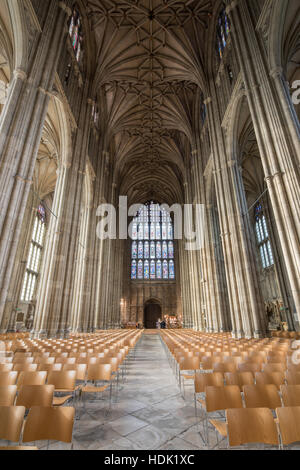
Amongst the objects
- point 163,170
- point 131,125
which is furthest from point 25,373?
point 163,170

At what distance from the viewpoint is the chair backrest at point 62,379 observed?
11.7 feet

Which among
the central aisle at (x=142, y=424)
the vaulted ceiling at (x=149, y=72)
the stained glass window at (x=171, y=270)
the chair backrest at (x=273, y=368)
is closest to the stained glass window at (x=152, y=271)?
the stained glass window at (x=171, y=270)

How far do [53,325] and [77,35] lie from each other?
18592 mm

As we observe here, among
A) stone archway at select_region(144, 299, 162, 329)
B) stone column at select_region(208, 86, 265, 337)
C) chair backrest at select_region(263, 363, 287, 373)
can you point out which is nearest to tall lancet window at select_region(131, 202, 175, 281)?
stone archway at select_region(144, 299, 162, 329)

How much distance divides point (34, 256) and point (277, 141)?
84.7 feet

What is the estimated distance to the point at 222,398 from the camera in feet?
8.98

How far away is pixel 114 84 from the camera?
69.9 feet

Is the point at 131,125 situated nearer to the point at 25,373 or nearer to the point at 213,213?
the point at 213,213

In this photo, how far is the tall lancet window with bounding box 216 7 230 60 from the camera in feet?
48.5

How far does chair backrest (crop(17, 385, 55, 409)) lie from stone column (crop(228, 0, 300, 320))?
6987 millimetres

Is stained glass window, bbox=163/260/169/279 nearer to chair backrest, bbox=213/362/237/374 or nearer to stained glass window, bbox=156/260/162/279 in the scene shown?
stained glass window, bbox=156/260/162/279

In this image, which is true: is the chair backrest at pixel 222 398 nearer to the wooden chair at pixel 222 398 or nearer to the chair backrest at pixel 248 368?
the wooden chair at pixel 222 398

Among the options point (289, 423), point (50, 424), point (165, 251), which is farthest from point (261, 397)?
point (165, 251)

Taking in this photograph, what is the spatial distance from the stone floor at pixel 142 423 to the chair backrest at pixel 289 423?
0.87m
